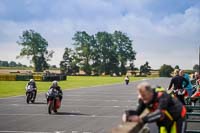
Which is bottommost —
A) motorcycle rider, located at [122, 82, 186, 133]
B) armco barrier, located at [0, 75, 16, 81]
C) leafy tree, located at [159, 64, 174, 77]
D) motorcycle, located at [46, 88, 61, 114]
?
motorcycle, located at [46, 88, 61, 114]

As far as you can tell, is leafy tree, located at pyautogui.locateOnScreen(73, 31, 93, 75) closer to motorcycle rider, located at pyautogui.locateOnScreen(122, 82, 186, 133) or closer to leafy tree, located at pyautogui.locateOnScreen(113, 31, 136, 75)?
leafy tree, located at pyautogui.locateOnScreen(113, 31, 136, 75)

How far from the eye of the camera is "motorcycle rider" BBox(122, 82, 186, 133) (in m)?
6.45

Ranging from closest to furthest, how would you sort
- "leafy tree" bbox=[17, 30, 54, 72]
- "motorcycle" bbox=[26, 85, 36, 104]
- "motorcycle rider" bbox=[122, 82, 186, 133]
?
1. "motorcycle rider" bbox=[122, 82, 186, 133]
2. "motorcycle" bbox=[26, 85, 36, 104]
3. "leafy tree" bbox=[17, 30, 54, 72]

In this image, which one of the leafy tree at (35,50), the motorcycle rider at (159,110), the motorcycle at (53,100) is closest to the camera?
the motorcycle rider at (159,110)

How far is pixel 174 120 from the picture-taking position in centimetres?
746

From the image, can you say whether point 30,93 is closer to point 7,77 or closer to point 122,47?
point 7,77

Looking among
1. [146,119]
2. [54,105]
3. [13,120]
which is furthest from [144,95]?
[54,105]

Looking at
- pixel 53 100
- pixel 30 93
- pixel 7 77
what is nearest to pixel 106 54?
pixel 7 77

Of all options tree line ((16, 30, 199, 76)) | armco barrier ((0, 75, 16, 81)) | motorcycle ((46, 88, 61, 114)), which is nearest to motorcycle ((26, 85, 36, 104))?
motorcycle ((46, 88, 61, 114))

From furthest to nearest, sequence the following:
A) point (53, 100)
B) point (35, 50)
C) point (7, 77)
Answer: point (35, 50), point (7, 77), point (53, 100)

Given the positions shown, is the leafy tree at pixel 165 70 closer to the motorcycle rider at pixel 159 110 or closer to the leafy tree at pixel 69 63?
the leafy tree at pixel 69 63

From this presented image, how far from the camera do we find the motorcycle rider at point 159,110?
645cm

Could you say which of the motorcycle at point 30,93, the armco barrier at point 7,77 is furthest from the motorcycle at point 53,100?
the armco barrier at point 7,77

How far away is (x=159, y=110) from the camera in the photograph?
671 centimetres
